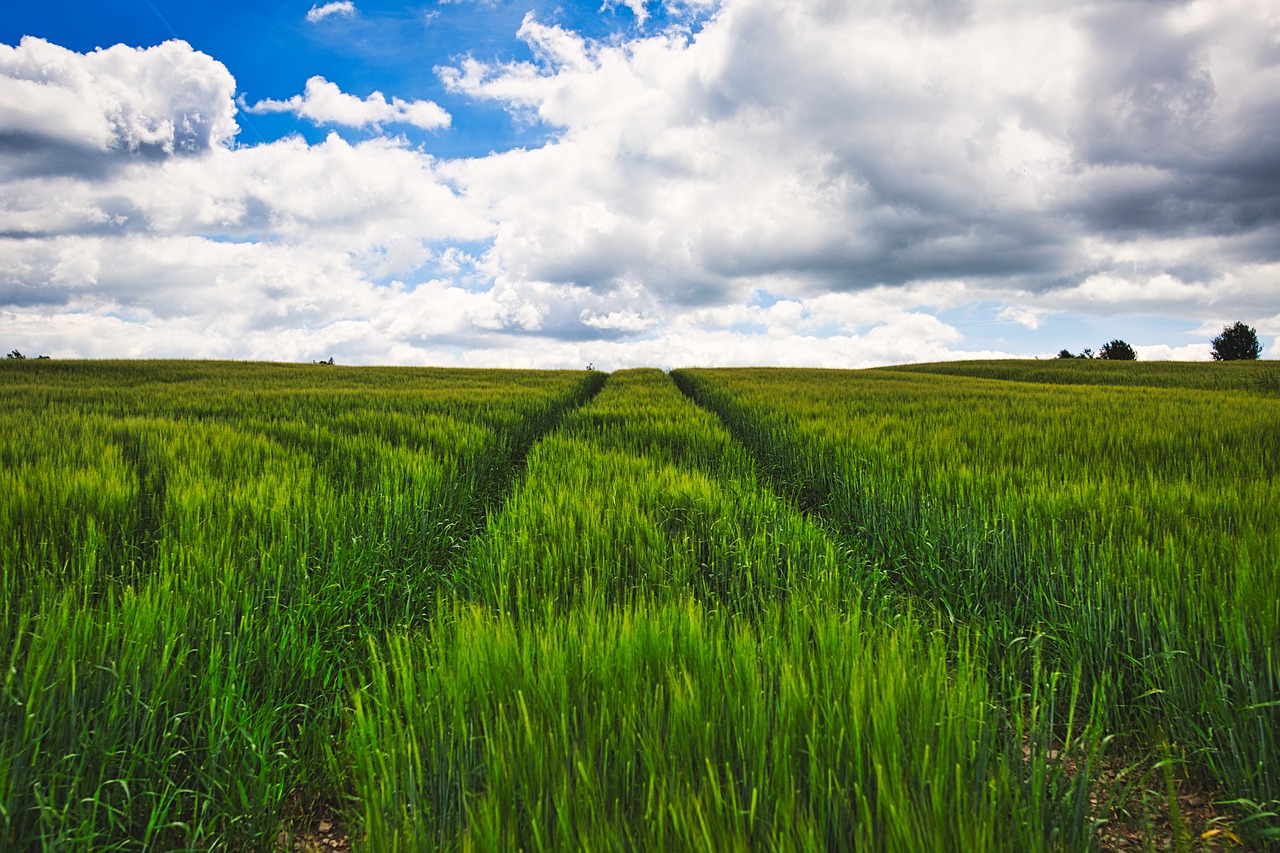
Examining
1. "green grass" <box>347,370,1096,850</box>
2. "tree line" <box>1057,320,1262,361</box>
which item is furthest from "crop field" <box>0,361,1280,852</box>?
"tree line" <box>1057,320,1262,361</box>

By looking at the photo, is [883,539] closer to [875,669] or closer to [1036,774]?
[875,669]

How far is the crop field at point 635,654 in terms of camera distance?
1182 millimetres

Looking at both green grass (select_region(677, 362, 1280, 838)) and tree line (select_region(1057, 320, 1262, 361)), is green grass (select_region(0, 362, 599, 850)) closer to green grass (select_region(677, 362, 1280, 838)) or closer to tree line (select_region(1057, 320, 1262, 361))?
green grass (select_region(677, 362, 1280, 838))

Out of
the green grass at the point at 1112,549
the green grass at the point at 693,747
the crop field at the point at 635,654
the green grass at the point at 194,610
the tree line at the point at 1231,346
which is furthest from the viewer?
the tree line at the point at 1231,346

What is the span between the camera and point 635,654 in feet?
5.29

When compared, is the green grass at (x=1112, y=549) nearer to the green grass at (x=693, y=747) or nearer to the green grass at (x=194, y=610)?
the green grass at (x=693, y=747)

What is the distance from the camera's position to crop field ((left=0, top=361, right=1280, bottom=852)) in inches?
46.5

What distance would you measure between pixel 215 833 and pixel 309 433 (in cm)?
514

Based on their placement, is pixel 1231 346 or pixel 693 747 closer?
pixel 693 747

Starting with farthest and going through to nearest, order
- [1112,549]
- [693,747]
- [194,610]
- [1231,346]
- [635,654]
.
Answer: [1231,346] < [1112,549] < [194,610] < [635,654] < [693,747]

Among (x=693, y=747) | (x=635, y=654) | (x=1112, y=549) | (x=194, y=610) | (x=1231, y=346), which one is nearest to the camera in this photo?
(x=693, y=747)

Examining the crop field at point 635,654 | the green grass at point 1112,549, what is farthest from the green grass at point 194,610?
the green grass at point 1112,549

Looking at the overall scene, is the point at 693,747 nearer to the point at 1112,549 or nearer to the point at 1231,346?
the point at 1112,549

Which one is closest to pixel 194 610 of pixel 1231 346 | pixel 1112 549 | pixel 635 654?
pixel 635 654
